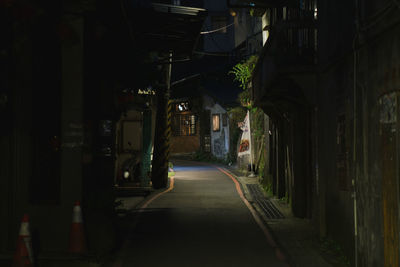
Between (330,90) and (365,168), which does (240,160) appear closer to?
(330,90)

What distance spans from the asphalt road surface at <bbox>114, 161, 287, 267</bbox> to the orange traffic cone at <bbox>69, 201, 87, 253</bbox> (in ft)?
2.88

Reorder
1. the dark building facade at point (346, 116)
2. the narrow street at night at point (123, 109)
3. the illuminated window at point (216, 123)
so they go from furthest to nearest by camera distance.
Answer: the illuminated window at point (216, 123)
the narrow street at night at point (123, 109)
the dark building facade at point (346, 116)

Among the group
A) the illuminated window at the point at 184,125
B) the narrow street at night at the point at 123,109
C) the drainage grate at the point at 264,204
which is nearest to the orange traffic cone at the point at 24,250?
the narrow street at night at the point at 123,109

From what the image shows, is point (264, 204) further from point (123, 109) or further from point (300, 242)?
point (300, 242)

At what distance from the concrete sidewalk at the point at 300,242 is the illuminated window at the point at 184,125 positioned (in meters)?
36.5

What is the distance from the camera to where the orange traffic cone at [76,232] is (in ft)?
26.6

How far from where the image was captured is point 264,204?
16.5 meters

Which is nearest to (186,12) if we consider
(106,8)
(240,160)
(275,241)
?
(106,8)

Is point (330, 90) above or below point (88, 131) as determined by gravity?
above

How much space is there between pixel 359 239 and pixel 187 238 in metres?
4.35

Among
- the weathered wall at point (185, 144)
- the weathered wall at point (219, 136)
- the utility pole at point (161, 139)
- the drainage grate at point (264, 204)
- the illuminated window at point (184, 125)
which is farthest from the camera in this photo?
the illuminated window at point (184, 125)

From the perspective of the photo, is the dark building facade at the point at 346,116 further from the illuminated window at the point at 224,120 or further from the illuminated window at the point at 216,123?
the illuminated window at the point at 216,123

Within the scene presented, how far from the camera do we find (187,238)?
416 inches

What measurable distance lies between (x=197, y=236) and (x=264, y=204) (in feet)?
20.3
